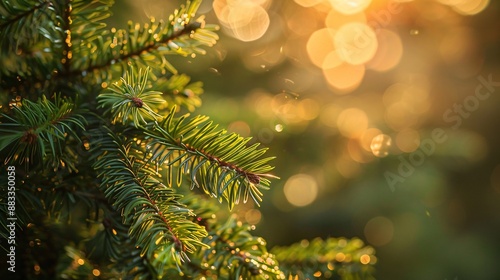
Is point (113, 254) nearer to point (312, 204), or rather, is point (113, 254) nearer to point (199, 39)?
point (199, 39)

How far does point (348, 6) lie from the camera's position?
1209 millimetres

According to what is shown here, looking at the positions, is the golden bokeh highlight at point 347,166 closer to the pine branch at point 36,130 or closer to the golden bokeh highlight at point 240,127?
the golden bokeh highlight at point 240,127

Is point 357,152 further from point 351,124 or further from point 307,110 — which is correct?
point 307,110

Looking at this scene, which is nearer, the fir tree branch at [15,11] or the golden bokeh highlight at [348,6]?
the fir tree branch at [15,11]

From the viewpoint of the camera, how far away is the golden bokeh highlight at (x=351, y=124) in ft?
3.21

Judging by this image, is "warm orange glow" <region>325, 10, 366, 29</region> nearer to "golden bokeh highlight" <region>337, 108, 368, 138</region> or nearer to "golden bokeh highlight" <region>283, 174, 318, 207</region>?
"golden bokeh highlight" <region>337, 108, 368, 138</region>

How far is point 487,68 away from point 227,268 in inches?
62.6

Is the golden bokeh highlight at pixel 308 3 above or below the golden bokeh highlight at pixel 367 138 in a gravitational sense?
above

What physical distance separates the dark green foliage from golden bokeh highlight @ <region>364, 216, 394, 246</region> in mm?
899

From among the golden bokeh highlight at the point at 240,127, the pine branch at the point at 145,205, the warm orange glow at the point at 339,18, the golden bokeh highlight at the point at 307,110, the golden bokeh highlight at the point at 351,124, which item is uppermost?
the pine branch at the point at 145,205

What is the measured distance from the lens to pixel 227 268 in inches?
13.9

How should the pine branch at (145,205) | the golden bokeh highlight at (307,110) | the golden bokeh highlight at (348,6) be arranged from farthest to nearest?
the golden bokeh highlight at (348,6) → the golden bokeh highlight at (307,110) → the pine branch at (145,205)

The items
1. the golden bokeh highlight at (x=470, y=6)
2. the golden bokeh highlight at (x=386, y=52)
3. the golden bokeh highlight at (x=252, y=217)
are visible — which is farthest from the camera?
the golden bokeh highlight at (x=470, y=6)

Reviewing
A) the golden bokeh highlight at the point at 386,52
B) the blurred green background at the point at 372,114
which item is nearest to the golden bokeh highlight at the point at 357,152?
the blurred green background at the point at 372,114
